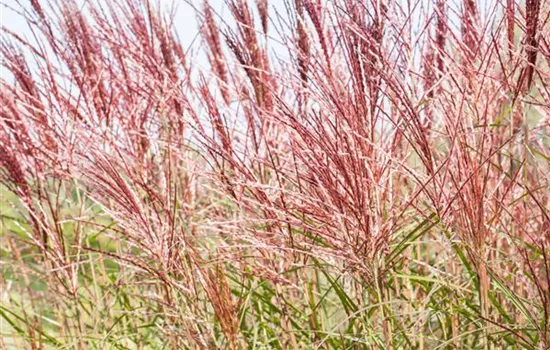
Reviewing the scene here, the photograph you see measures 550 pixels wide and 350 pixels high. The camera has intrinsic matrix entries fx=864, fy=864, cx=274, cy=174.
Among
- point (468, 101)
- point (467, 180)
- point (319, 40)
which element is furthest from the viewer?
point (468, 101)

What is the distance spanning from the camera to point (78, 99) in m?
2.43

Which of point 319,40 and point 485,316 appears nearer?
point 485,316

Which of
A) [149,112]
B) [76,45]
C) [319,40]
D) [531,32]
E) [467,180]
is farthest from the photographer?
[149,112]

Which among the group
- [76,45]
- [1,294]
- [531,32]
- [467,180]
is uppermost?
[76,45]

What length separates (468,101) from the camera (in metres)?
2.02

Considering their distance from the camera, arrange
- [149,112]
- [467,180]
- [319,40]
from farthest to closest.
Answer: [149,112]
[319,40]
[467,180]

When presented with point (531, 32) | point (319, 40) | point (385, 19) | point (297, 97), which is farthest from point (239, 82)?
point (531, 32)

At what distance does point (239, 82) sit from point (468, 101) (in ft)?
2.37

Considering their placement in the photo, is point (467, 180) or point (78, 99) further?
point (78, 99)

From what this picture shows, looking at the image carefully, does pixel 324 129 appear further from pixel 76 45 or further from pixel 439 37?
pixel 76 45

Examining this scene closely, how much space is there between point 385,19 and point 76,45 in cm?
105

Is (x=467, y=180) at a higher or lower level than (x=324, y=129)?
lower

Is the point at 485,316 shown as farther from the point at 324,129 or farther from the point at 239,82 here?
the point at 239,82

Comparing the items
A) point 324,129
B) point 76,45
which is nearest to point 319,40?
point 324,129
